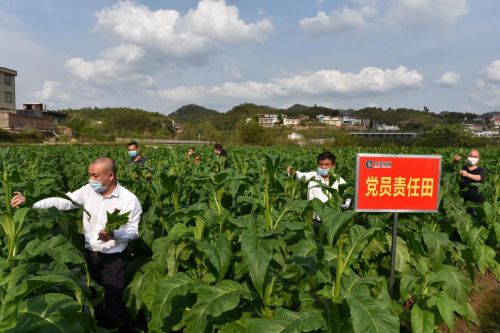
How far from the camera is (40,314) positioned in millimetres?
2006

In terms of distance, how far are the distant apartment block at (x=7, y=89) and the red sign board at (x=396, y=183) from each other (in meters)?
79.3

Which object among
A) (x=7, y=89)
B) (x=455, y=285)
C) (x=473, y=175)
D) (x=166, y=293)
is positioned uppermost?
(x=7, y=89)

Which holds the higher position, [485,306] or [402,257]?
[402,257]

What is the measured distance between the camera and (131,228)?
4.14 meters

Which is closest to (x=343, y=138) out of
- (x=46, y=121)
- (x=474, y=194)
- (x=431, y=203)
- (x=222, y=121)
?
(x=474, y=194)

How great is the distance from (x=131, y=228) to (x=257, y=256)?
195cm

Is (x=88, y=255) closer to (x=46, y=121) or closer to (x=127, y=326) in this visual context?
(x=127, y=326)

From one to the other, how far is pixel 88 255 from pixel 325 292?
2.73 meters

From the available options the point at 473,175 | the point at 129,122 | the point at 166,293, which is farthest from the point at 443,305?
the point at 129,122

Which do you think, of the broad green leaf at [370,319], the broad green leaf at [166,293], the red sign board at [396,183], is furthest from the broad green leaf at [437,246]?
the broad green leaf at [166,293]

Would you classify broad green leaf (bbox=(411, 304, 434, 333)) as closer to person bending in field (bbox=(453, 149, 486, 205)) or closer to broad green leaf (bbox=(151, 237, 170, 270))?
broad green leaf (bbox=(151, 237, 170, 270))

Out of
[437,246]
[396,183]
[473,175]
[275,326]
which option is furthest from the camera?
[473,175]

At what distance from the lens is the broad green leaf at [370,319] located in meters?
2.28

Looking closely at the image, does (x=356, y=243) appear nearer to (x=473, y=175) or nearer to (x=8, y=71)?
(x=473, y=175)
